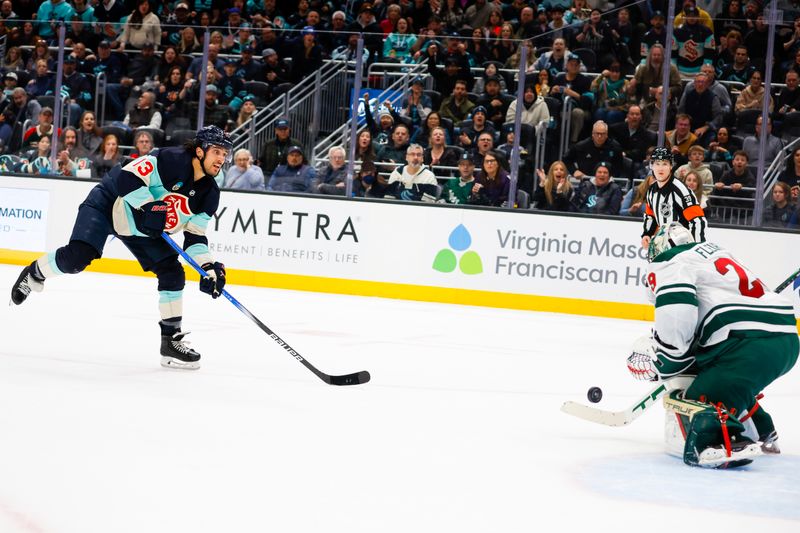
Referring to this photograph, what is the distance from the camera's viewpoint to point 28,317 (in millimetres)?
5992

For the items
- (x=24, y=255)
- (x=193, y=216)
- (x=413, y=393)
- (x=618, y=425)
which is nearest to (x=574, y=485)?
(x=618, y=425)

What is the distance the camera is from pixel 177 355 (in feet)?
15.3

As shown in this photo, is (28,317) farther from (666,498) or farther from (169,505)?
(666,498)

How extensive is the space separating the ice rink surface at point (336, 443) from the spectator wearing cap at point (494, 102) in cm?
279

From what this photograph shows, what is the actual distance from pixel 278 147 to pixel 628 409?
19.1 feet

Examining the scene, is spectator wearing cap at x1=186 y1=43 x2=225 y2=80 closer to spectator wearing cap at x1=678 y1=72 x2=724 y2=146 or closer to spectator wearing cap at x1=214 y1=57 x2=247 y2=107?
spectator wearing cap at x1=214 y1=57 x2=247 y2=107

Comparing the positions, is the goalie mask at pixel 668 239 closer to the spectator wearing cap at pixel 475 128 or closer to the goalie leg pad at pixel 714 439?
the goalie leg pad at pixel 714 439

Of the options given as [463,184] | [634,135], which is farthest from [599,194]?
[463,184]

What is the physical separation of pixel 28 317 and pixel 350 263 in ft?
10.7

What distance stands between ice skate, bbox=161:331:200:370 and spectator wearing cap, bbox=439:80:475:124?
14.6ft

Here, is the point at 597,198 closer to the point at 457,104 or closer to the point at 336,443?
the point at 457,104

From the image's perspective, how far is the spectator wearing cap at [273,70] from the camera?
912cm

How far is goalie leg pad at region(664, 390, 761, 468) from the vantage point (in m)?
3.18

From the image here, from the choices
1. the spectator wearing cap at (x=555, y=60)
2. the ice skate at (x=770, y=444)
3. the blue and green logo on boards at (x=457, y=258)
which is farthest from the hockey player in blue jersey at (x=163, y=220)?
the spectator wearing cap at (x=555, y=60)
